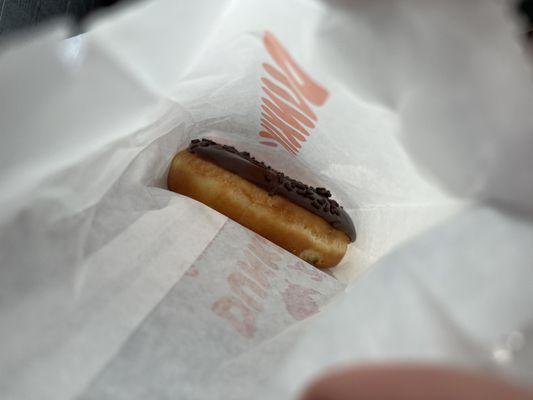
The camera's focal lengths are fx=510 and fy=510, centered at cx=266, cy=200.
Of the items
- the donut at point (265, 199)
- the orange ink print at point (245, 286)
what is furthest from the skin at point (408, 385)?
the donut at point (265, 199)

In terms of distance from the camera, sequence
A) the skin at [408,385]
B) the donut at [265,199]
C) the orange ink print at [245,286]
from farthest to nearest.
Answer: the donut at [265,199]
the orange ink print at [245,286]
the skin at [408,385]

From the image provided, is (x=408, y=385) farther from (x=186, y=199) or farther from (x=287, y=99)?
(x=186, y=199)

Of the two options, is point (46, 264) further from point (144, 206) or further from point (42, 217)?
point (144, 206)

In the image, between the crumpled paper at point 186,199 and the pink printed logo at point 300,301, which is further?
the pink printed logo at point 300,301

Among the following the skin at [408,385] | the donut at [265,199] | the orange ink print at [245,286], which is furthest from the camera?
the donut at [265,199]

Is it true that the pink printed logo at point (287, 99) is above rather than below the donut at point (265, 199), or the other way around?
above

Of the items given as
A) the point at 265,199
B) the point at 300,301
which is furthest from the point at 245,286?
the point at 265,199

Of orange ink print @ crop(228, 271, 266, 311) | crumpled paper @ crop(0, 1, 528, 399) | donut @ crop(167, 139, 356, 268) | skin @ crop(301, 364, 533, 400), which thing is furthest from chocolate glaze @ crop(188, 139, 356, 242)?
skin @ crop(301, 364, 533, 400)

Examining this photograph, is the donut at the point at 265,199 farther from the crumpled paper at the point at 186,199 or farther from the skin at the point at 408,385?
the skin at the point at 408,385
